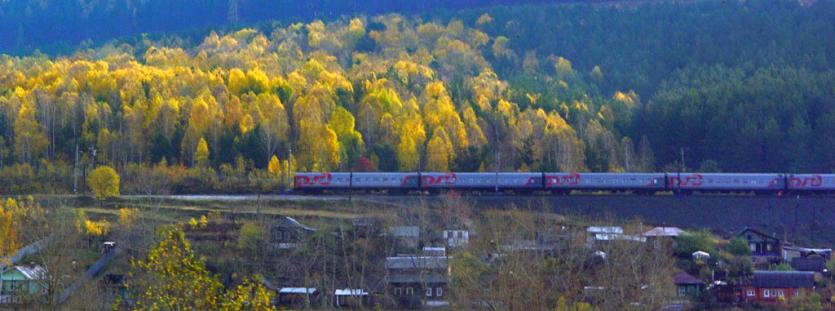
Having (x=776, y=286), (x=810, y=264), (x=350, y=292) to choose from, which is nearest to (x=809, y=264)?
(x=810, y=264)

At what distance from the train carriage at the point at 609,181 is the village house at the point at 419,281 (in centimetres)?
1273

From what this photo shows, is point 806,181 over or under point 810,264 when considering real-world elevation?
over

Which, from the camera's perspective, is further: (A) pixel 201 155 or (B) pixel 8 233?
(A) pixel 201 155

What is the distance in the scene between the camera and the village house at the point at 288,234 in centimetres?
3156

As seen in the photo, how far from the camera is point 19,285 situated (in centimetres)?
2536

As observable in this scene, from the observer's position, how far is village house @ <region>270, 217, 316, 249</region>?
31562 mm

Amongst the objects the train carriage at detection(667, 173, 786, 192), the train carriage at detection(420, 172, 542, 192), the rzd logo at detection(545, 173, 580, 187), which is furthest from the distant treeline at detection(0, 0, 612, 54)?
the train carriage at detection(667, 173, 786, 192)

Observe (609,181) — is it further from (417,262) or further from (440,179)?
(417,262)

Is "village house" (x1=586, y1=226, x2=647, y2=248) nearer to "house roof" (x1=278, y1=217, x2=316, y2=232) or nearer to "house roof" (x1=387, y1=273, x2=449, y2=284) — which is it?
"house roof" (x1=387, y1=273, x2=449, y2=284)

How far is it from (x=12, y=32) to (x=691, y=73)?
147 ft

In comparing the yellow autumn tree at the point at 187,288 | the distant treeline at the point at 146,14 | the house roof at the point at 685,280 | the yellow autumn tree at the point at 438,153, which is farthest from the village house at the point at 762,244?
the distant treeline at the point at 146,14

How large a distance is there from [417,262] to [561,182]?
13044 millimetres

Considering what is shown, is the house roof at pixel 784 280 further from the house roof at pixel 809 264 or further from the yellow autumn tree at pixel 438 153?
the yellow autumn tree at pixel 438 153

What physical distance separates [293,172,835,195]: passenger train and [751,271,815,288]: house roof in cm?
1231
